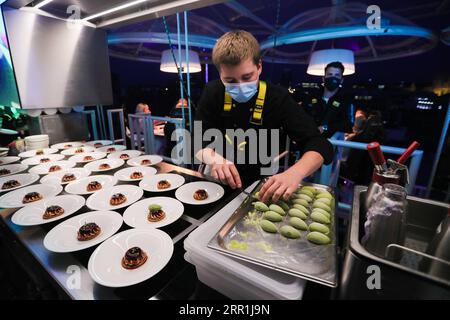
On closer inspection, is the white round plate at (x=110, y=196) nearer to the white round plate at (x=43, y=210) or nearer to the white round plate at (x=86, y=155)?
the white round plate at (x=43, y=210)

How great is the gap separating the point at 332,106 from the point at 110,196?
3042mm

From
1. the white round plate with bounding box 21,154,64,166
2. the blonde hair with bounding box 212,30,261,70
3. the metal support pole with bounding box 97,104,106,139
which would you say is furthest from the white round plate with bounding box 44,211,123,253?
the metal support pole with bounding box 97,104,106,139

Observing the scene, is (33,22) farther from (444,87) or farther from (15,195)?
(444,87)

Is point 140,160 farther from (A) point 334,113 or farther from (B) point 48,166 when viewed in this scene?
(A) point 334,113

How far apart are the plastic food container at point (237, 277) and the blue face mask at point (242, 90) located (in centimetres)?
100

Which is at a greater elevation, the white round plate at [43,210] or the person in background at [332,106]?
the person in background at [332,106]

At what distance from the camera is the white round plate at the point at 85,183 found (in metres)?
1.34

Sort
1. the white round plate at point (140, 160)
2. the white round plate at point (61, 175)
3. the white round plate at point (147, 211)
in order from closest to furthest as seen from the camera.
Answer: the white round plate at point (147, 211), the white round plate at point (61, 175), the white round plate at point (140, 160)

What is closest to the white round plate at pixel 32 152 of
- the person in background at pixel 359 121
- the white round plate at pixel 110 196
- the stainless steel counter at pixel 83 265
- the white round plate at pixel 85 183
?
the white round plate at pixel 85 183

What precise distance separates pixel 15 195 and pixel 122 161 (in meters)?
0.72

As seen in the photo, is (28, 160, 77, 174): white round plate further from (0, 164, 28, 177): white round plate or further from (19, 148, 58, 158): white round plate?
(19, 148, 58, 158): white round plate

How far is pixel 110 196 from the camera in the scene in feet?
4.16

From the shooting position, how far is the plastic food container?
0.63 meters

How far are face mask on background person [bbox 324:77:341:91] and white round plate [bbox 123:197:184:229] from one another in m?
2.84
